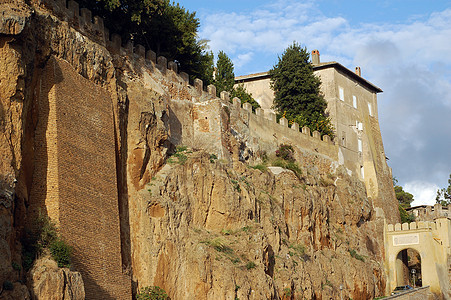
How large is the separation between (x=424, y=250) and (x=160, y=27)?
75.4ft

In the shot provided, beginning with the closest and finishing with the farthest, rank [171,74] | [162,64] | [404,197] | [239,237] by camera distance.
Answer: [239,237]
[162,64]
[171,74]
[404,197]

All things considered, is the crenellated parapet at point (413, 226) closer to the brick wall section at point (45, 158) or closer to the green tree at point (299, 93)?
the green tree at point (299, 93)

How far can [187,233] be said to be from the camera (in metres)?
25.7

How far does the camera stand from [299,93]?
48750 mm

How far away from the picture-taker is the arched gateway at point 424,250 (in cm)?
4394

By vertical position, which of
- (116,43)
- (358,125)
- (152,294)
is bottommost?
(152,294)

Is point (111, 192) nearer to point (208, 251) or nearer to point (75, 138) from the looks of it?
point (75, 138)

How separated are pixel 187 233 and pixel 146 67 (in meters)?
8.82

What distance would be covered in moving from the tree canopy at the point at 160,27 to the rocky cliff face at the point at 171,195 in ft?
9.90

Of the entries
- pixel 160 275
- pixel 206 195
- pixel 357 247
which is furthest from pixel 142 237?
pixel 357 247

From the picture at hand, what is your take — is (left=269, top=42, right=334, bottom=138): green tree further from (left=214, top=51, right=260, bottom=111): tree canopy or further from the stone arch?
the stone arch

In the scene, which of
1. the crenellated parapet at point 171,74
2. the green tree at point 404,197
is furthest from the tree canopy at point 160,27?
the green tree at point 404,197

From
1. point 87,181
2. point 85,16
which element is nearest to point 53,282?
point 87,181

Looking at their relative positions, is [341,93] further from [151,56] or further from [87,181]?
[87,181]
